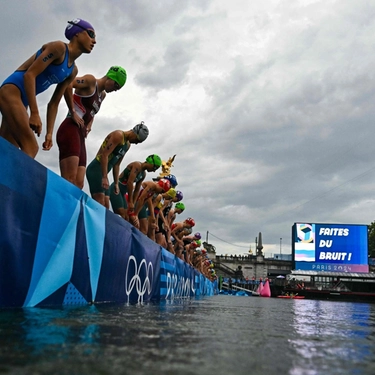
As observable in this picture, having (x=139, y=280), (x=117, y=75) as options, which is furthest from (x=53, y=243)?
(x=117, y=75)

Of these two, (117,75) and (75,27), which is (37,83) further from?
(117,75)

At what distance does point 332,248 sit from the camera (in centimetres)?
3011

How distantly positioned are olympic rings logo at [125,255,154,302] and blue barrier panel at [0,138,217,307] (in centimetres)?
3

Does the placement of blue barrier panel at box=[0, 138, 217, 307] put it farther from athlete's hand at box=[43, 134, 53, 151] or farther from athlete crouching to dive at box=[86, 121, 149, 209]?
athlete crouching to dive at box=[86, 121, 149, 209]

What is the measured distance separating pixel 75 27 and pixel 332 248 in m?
29.6

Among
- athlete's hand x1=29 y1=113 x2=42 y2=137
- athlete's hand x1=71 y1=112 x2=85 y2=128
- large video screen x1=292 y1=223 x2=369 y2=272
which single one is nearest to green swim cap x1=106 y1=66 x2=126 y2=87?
athlete's hand x1=71 y1=112 x2=85 y2=128

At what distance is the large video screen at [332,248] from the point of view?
98.1 ft

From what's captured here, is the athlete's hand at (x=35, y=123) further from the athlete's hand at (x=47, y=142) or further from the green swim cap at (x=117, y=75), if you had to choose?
the green swim cap at (x=117, y=75)

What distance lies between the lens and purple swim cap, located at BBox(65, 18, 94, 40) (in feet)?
11.2

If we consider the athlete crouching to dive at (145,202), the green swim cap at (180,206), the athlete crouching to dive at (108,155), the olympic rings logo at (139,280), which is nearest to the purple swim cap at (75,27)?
the athlete crouching to dive at (108,155)

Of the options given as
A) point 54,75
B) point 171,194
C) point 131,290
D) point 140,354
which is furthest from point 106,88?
point 171,194

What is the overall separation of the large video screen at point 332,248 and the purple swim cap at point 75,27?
95.0 feet

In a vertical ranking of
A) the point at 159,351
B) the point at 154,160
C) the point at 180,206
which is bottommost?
the point at 159,351

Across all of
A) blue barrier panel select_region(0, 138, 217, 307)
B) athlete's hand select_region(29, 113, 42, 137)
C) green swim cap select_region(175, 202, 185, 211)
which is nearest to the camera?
blue barrier panel select_region(0, 138, 217, 307)
